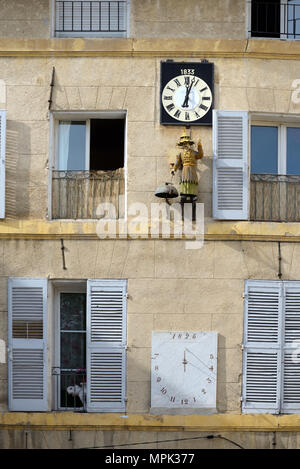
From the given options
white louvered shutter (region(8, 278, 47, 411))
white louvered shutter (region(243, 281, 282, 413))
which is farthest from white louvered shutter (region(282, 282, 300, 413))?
white louvered shutter (region(8, 278, 47, 411))

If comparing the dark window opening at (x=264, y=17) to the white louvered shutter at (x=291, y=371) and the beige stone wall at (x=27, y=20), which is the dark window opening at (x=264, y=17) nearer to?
the beige stone wall at (x=27, y=20)

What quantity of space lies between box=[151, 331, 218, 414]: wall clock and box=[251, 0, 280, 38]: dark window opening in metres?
4.47

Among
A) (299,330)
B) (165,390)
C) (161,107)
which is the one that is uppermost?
(161,107)

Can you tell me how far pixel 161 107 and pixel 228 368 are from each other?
371 cm

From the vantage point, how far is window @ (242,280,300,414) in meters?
11.3

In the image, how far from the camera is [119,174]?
38.5 ft

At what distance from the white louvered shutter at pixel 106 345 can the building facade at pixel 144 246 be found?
0.02 m

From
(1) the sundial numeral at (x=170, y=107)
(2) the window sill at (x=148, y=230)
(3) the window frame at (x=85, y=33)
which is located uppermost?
(3) the window frame at (x=85, y=33)

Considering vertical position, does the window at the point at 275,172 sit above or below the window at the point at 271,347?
above

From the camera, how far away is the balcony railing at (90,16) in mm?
12039

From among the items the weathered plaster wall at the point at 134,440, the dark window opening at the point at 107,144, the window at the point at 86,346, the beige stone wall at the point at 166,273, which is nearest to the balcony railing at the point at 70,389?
the window at the point at 86,346

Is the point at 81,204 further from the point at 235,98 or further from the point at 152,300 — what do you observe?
the point at 235,98

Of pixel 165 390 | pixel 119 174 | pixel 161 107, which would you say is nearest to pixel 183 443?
pixel 165 390

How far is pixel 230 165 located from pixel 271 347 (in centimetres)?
255
